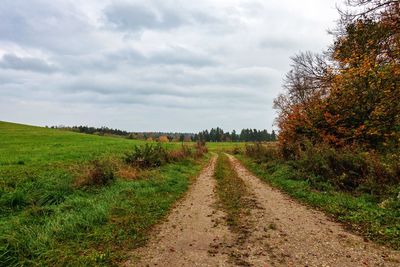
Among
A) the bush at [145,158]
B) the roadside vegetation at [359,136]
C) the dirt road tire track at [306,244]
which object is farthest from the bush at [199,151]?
the dirt road tire track at [306,244]

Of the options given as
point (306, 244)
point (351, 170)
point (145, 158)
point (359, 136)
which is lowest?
point (306, 244)

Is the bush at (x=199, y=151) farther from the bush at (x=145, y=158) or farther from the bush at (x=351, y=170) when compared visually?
the bush at (x=351, y=170)

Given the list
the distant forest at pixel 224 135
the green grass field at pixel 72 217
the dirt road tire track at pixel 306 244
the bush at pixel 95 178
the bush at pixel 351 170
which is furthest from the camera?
the distant forest at pixel 224 135

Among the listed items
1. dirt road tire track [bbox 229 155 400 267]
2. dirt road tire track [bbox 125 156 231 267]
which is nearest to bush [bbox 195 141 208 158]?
dirt road tire track [bbox 125 156 231 267]

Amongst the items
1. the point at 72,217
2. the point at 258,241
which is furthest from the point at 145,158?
the point at 258,241

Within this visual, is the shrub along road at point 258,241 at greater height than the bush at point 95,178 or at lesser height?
lesser

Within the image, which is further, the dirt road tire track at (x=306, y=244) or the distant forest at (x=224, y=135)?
the distant forest at (x=224, y=135)

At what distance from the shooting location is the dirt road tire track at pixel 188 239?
5496 mm

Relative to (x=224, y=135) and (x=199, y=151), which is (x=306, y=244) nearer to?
(x=199, y=151)

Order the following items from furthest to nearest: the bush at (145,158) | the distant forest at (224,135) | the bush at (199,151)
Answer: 1. the distant forest at (224,135)
2. the bush at (199,151)
3. the bush at (145,158)

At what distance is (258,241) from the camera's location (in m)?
6.48

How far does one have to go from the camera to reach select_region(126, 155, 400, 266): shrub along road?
18.0ft

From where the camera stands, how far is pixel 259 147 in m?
30.5

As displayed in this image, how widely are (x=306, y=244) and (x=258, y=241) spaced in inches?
42.3
